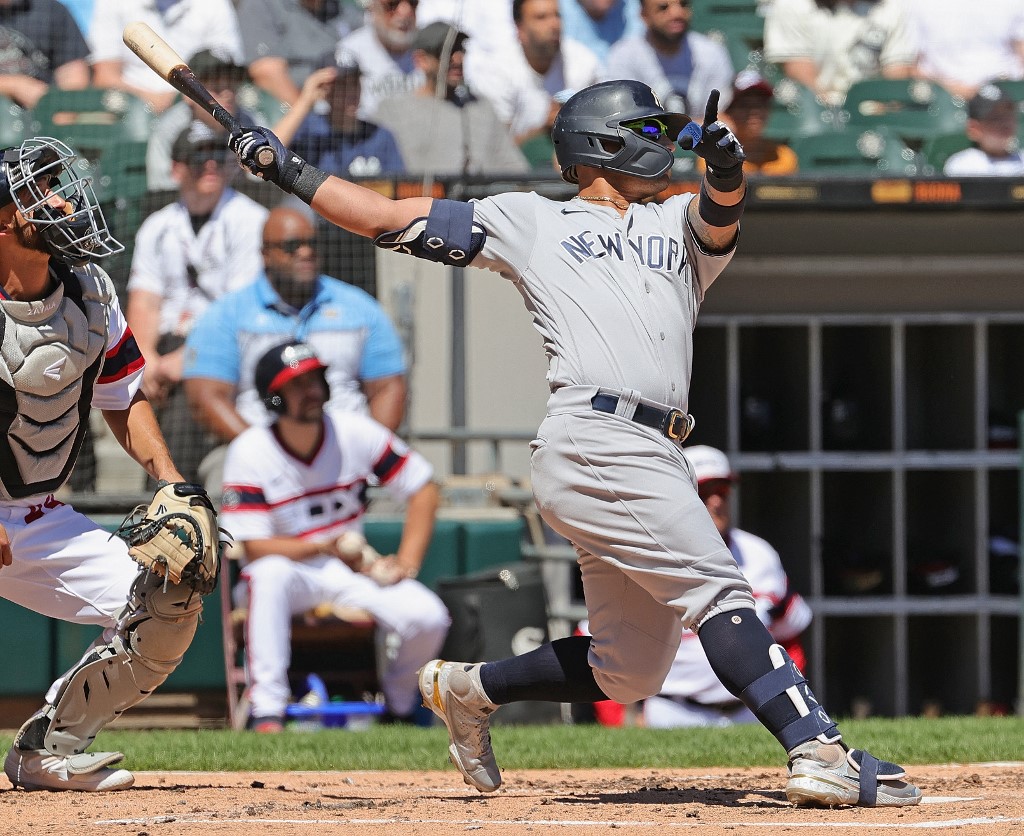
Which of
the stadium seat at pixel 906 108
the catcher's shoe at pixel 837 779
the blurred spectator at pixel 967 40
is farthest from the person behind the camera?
the blurred spectator at pixel 967 40

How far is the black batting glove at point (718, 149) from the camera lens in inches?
129

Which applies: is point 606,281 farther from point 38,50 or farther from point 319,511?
point 38,50

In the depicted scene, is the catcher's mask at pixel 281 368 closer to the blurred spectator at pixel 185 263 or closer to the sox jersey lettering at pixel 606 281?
the blurred spectator at pixel 185 263

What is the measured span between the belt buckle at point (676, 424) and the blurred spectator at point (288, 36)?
5679 millimetres

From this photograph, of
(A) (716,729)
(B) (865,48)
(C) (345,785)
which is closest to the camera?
(C) (345,785)

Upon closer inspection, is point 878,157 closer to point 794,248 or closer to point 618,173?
point 794,248

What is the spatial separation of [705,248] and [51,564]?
1744mm

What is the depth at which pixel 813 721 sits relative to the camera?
3.26m

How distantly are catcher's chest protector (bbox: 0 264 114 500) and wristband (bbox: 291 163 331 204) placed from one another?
657 mm

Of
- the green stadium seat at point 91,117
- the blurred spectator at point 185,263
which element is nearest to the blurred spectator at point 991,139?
the blurred spectator at point 185,263

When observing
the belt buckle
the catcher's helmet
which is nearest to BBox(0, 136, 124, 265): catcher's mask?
the catcher's helmet

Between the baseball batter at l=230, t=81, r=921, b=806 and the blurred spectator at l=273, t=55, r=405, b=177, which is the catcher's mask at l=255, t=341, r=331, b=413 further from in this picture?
the baseball batter at l=230, t=81, r=921, b=806

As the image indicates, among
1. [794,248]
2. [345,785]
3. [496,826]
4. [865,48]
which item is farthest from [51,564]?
[865,48]

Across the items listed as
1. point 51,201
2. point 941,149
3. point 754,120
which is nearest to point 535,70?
point 754,120
